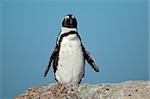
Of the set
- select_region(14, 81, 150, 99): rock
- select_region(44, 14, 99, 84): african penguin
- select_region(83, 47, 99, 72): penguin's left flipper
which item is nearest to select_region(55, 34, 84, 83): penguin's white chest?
select_region(44, 14, 99, 84): african penguin

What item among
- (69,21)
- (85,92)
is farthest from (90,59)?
(85,92)

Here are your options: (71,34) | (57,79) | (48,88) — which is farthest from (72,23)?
(48,88)

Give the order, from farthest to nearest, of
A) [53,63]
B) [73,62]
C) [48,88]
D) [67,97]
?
[53,63] → [73,62] → [48,88] → [67,97]

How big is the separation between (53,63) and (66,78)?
0.56 m

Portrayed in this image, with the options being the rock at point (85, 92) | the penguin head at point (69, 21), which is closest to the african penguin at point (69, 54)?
the penguin head at point (69, 21)

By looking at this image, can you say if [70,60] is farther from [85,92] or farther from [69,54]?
[85,92]

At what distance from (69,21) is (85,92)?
1.80 metres

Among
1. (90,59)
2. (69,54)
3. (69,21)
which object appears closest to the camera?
(69,54)

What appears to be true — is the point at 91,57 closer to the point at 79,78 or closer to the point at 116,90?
the point at 79,78

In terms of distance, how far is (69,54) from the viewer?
589 centimetres

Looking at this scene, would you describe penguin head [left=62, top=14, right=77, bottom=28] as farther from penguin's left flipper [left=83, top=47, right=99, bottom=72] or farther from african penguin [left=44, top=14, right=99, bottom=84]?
penguin's left flipper [left=83, top=47, right=99, bottom=72]

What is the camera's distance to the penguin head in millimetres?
6047

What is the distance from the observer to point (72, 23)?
6062 mm

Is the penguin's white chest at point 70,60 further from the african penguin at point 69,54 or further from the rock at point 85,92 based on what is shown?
the rock at point 85,92
